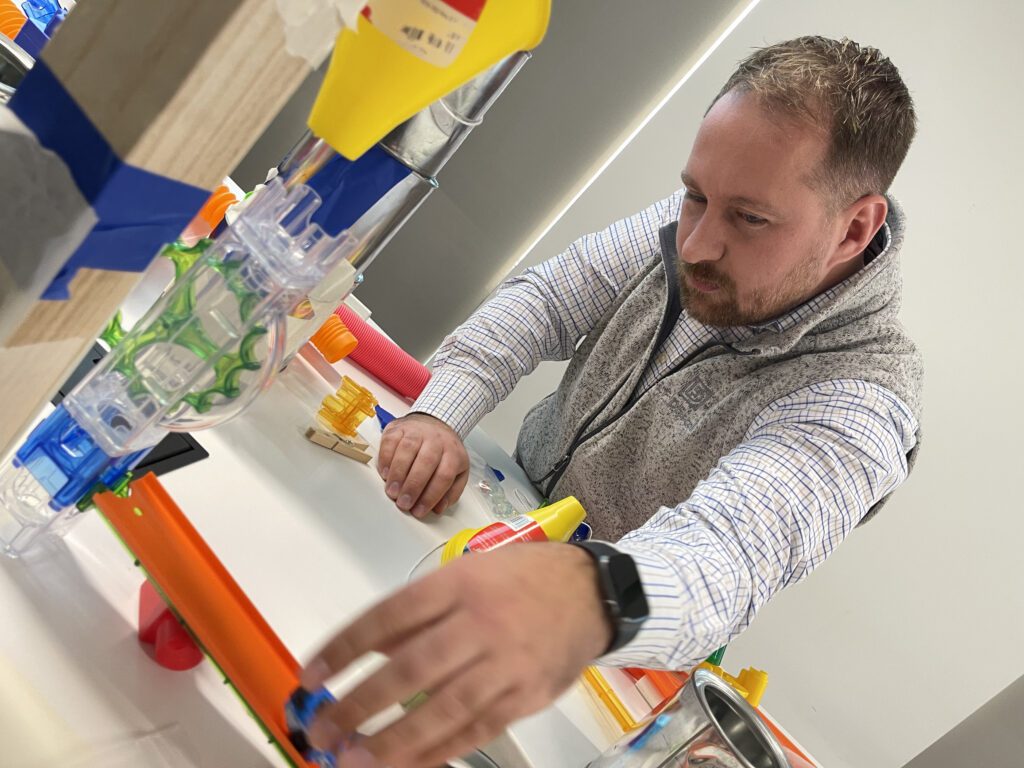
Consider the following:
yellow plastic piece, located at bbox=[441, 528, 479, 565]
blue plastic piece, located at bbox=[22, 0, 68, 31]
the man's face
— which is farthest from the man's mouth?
blue plastic piece, located at bbox=[22, 0, 68, 31]

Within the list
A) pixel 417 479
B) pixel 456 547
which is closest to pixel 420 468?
pixel 417 479

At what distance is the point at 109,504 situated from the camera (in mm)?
502

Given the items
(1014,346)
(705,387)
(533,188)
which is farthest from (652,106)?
(705,387)

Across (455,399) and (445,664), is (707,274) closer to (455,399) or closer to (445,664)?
(455,399)

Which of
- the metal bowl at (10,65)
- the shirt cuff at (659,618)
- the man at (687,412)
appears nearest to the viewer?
the man at (687,412)

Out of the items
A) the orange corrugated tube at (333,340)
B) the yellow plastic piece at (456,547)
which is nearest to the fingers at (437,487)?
the yellow plastic piece at (456,547)

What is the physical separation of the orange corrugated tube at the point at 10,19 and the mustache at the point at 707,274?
2.99ft

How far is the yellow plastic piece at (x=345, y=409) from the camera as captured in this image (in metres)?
0.94

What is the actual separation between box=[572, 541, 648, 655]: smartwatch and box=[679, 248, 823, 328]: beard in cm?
72

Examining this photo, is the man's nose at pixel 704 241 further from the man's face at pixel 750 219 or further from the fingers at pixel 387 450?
the fingers at pixel 387 450

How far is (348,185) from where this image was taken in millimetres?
576

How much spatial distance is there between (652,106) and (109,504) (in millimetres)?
2047

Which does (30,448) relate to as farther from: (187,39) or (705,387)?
(705,387)

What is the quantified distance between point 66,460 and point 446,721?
0.94 ft
